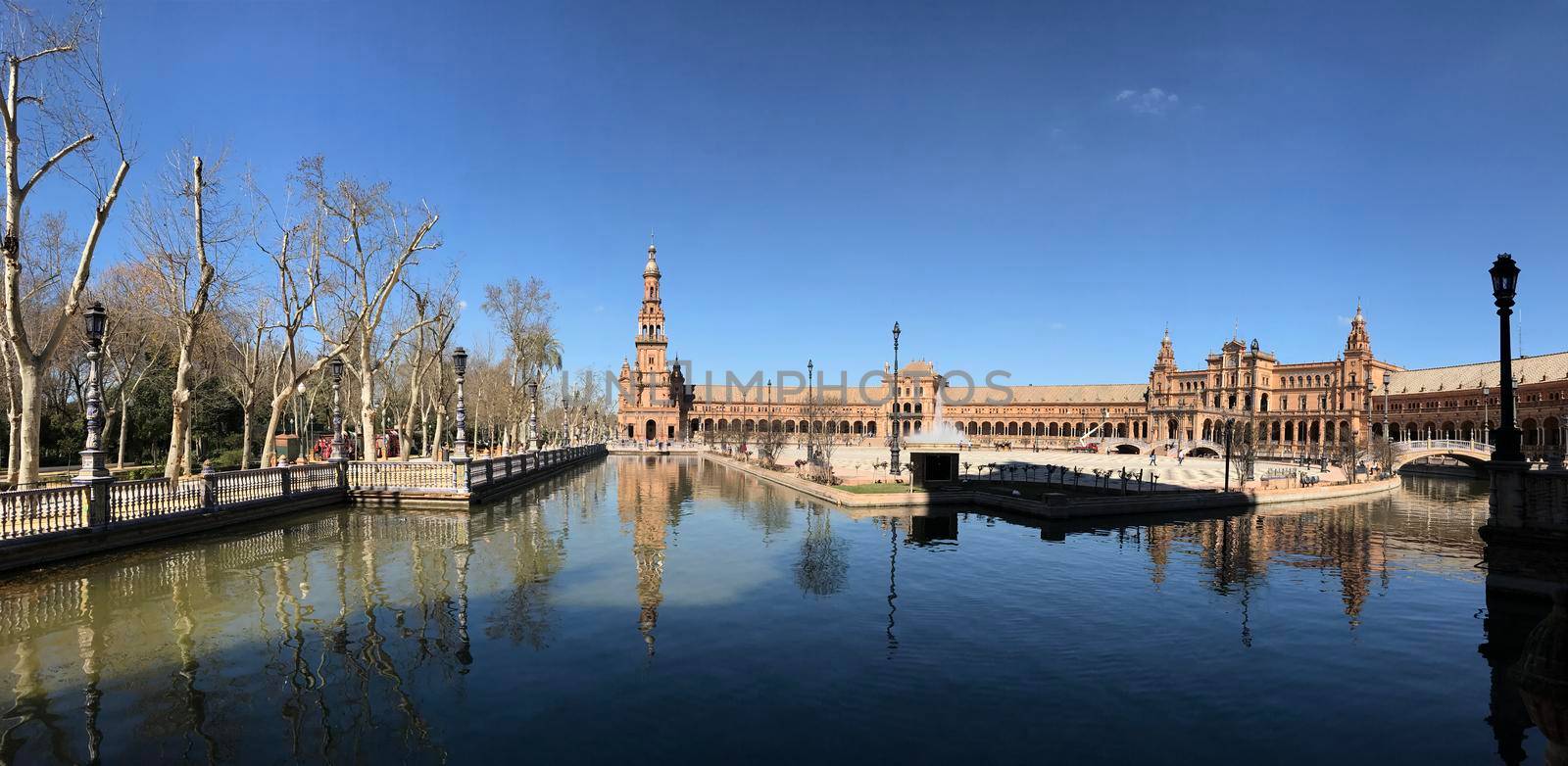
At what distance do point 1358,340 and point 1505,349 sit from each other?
10815 centimetres

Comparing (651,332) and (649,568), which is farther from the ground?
(651,332)

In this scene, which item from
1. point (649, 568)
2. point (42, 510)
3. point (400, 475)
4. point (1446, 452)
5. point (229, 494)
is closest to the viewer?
point (42, 510)

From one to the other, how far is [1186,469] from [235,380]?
2585 inches

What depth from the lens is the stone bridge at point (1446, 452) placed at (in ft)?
183

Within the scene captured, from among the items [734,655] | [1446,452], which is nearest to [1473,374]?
[1446,452]

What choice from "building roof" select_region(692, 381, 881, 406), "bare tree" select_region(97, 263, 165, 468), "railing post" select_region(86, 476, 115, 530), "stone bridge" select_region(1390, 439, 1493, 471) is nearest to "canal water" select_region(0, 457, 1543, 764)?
"railing post" select_region(86, 476, 115, 530)

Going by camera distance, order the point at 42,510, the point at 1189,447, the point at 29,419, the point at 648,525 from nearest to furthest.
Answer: the point at 42,510 → the point at 29,419 → the point at 648,525 → the point at 1189,447

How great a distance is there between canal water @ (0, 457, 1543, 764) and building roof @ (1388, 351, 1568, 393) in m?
89.0

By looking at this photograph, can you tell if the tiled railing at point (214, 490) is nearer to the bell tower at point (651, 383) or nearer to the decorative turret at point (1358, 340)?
the bell tower at point (651, 383)

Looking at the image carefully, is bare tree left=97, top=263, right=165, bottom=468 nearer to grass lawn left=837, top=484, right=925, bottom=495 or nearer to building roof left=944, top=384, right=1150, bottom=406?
grass lawn left=837, top=484, right=925, bottom=495

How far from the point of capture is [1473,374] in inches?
3595

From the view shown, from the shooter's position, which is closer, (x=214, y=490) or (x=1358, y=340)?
(x=214, y=490)

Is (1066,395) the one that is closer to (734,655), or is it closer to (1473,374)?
(1473,374)

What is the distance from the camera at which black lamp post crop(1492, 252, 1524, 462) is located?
13.1m
